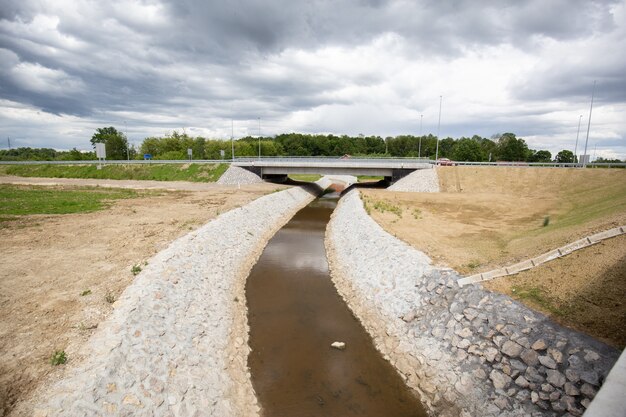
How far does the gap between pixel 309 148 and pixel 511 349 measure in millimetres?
170353

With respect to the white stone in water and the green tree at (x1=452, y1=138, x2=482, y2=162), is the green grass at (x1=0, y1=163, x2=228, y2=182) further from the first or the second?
the green tree at (x1=452, y1=138, x2=482, y2=162)

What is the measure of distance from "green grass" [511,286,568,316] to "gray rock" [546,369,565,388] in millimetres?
2786

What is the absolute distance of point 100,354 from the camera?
10117mm

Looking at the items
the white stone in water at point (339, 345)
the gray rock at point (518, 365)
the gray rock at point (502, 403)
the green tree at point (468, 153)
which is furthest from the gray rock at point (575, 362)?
the green tree at point (468, 153)

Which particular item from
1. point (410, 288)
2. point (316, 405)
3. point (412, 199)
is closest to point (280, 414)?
point (316, 405)

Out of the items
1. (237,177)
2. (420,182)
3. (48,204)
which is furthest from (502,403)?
(237,177)

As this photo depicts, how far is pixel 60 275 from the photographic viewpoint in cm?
1625

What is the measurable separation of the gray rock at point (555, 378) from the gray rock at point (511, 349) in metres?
1.08

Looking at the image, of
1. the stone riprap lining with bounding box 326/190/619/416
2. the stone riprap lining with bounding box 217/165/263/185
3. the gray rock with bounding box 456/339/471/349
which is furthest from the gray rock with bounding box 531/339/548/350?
the stone riprap lining with bounding box 217/165/263/185

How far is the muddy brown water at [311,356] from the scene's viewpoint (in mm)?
11531

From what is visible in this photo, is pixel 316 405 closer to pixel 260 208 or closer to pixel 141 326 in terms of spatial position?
pixel 141 326

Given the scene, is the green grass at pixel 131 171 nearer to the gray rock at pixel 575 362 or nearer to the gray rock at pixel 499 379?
the gray rock at pixel 499 379

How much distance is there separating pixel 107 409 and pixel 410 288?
1395 cm

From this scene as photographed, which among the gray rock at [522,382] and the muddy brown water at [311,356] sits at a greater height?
the gray rock at [522,382]
